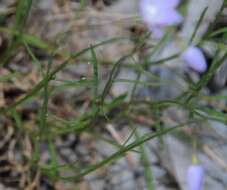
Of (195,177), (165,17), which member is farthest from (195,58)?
(195,177)

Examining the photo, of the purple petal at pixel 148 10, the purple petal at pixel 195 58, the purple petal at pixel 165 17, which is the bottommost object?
the purple petal at pixel 195 58

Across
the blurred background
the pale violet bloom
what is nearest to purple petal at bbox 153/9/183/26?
the pale violet bloom

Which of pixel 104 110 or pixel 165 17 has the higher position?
pixel 165 17

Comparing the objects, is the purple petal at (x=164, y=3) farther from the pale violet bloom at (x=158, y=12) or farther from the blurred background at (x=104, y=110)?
the blurred background at (x=104, y=110)

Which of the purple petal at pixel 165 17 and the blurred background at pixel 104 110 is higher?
the purple petal at pixel 165 17

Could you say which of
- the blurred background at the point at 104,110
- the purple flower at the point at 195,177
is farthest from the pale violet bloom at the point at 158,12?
the purple flower at the point at 195,177

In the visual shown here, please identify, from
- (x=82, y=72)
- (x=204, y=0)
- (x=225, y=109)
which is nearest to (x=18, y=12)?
(x=82, y=72)

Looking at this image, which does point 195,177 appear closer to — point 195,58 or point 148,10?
point 195,58

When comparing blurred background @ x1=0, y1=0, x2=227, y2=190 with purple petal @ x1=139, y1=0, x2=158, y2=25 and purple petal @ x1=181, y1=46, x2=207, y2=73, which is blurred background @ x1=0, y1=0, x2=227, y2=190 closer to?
purple petal @ x1=181, y1=46, x2=207, y2=73

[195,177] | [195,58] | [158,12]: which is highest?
[158,12]
